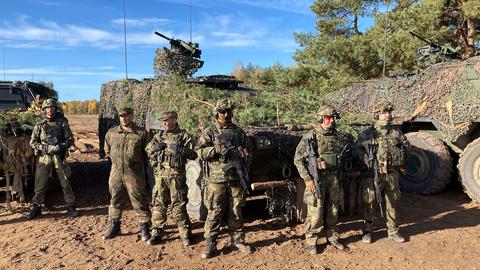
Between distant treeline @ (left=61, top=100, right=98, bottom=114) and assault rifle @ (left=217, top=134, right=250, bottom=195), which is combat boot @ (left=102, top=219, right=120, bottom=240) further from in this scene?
distant treeline @ (left=61, top=100, right=98, bottom=114)

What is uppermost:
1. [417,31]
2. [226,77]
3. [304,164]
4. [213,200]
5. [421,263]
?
[417,31]

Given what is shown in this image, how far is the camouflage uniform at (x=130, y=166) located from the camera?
5.36 meters

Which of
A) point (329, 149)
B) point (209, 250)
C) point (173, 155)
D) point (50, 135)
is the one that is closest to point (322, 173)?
point (329, 149)

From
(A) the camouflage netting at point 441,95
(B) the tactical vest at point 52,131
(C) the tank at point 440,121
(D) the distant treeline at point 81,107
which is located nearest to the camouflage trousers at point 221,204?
(B) the tactical vest at point 52,131

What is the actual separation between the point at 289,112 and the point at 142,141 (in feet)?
8.31

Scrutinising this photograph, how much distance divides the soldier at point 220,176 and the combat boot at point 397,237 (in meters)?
1.81

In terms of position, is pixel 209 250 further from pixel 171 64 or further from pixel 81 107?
pixel 81 107

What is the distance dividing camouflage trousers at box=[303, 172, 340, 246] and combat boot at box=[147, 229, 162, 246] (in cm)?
176

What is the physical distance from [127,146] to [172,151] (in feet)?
2.27

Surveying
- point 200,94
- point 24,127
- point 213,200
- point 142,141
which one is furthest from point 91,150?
point 213,200

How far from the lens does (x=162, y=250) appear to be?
16.6ft

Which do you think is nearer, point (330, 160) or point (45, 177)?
point (330, 160)

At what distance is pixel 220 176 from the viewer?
4.83 m

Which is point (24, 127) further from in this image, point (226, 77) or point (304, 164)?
point (304, 164)
